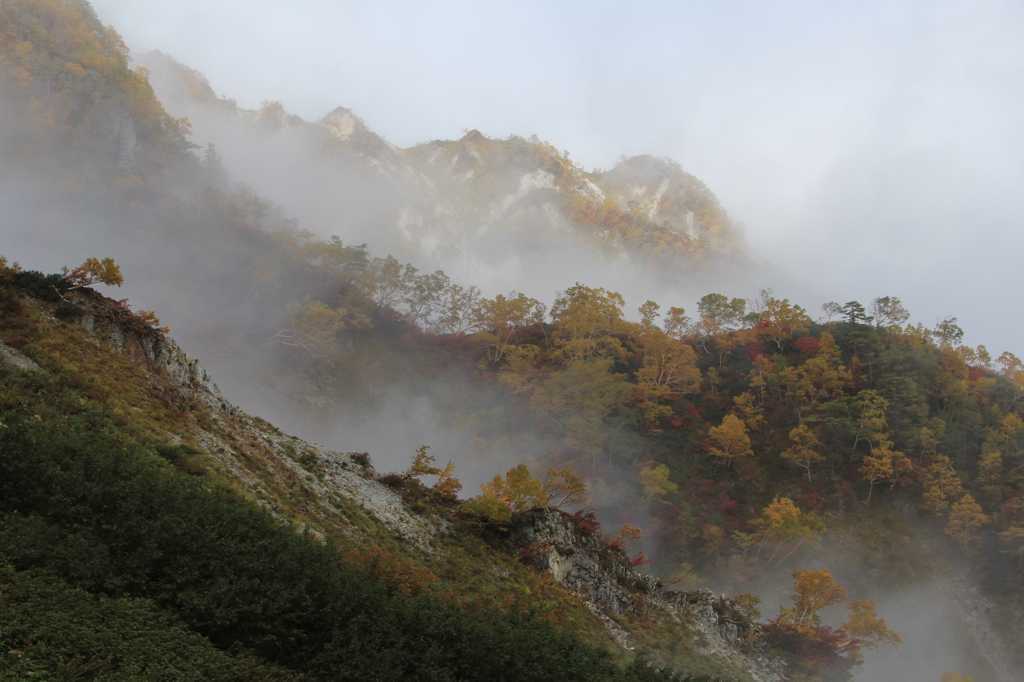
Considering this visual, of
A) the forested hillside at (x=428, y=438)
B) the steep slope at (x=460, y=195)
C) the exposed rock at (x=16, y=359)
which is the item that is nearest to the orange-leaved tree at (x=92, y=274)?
the forested hillside at (x=428, y=438)

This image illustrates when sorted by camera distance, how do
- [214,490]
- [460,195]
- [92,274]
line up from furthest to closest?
[460,195] → [92,274] → [214,490]

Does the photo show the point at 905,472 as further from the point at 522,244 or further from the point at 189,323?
the point at 522,244

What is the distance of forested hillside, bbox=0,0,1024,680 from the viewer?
9625 mm

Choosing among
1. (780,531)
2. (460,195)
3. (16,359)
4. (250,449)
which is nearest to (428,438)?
(780,531)

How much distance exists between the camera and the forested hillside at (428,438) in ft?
31.6

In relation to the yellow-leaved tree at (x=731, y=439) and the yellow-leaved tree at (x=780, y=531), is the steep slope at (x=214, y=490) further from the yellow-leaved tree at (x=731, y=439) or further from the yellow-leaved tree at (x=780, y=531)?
the yellow-leaved tree at (x=731, y=439)

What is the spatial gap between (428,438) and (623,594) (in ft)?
83.0

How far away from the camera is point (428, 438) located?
152 ft

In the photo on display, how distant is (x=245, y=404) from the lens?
44.0 meters

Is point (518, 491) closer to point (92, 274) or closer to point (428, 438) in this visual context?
point (92, 274)

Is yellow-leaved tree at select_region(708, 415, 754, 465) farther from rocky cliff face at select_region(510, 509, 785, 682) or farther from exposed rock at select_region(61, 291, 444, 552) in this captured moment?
exposed rock at select_region(61, 291, 444, 552)

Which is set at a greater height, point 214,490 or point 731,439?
point 731,439

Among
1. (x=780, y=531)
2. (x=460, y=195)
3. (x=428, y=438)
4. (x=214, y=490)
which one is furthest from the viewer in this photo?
(x=460, y=195)

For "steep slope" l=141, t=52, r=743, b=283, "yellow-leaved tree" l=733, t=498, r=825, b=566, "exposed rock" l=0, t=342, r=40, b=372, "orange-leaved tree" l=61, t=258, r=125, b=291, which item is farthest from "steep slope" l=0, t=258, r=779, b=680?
"steep slope" l=141, t=52, r=743, b=283
